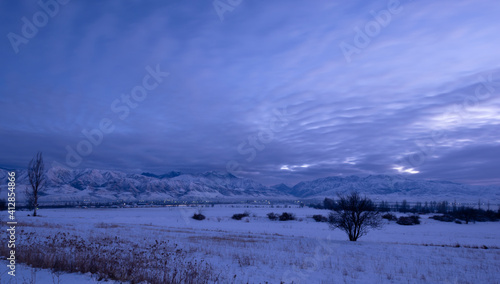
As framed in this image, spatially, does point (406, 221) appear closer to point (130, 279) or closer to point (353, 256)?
point (353, 256)

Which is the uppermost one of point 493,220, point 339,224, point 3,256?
point 3,256

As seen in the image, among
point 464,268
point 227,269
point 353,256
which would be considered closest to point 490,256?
point 464,268

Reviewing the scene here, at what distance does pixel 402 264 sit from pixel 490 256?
370 inches

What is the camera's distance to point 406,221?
70.5 meters

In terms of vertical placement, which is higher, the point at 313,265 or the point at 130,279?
the point at 130,279

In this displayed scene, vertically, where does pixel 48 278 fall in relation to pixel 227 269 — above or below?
above

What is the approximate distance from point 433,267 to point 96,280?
56.2 feet

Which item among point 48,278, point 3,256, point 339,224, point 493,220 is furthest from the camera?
point 493,220

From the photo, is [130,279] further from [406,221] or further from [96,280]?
[406,221]

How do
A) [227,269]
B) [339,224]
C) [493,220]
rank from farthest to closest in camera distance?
[493,220] < [339,224] < [227,269]

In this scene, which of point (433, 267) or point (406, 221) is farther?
point (406, 221)

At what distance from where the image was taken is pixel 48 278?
8430mm

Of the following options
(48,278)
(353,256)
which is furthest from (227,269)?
(353,256)

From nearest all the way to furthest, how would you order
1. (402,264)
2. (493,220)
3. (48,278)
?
(48,278)
(402,264)
(493,220)
